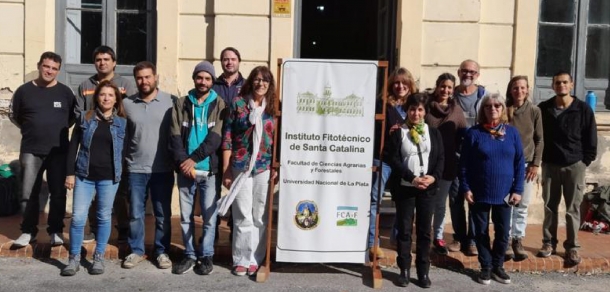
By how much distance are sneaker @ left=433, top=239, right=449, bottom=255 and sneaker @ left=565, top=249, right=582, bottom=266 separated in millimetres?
1123

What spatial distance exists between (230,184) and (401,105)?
1.66m

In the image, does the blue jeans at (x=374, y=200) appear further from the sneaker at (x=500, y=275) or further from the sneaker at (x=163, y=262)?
the sneaker at (x=163, y=262)

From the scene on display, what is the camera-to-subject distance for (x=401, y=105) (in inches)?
233

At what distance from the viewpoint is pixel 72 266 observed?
223 inches

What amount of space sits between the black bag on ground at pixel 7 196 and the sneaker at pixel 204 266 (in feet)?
9.66

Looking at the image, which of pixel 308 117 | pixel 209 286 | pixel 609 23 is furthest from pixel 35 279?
pixel 609 23

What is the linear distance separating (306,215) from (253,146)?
0.76 meters

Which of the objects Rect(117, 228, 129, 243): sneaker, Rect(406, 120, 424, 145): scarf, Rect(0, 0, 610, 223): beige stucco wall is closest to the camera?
Rect(406, 120, 424, 145): scarf

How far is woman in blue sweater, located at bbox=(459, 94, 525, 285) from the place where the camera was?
18.2 feet

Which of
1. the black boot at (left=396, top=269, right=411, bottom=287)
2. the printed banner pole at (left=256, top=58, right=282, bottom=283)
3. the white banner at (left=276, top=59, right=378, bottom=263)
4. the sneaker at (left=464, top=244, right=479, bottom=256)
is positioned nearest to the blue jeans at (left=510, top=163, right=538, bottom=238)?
the sneaker at (left=464, top=244, right=479, bottom=256)

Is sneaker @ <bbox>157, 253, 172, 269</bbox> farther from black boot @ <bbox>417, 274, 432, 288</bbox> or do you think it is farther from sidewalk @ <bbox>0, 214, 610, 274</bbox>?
black boot @ <bbox>417, 274, 432, 288</bbox>

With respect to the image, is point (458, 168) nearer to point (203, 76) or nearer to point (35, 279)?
point (203, 76)

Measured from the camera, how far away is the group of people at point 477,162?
5.49 meters

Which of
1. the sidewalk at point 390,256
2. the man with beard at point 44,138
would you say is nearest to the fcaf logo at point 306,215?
the sidewalk at point 390,256
